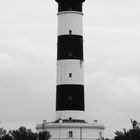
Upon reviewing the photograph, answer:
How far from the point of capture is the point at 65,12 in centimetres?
5197

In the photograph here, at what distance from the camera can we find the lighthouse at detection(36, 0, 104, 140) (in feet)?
167

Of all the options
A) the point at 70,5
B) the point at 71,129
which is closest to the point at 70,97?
the point at 71,129

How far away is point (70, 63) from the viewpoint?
169 ft

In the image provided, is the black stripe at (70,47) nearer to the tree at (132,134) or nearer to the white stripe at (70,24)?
the white stripe at (70,24)

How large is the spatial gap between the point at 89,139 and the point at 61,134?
2.13m

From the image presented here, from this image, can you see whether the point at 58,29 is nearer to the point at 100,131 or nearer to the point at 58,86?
the point at 58,86

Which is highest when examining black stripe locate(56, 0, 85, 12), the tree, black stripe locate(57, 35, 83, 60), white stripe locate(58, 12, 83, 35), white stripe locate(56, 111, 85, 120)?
black stripe locate(56, 0, 85, 12)

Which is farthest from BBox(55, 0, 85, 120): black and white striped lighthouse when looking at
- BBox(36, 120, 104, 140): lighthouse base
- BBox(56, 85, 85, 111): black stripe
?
BBox(36, 120, 104, 140): lighthouse base

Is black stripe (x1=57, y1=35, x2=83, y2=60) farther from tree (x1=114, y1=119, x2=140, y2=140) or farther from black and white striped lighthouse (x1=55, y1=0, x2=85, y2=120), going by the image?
tree (x1=114, y1=119, x2=140, y2=140)

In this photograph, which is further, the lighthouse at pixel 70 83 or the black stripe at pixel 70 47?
the black stripe at pixel 70 47

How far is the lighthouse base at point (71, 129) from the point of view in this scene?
1998 inches

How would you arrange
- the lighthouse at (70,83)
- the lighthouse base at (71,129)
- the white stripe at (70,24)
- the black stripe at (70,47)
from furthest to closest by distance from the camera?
the white stripe at (70,24), the black stripe at (70,47), the lighthouse at (70,83), the lighthouse base at (71,129)

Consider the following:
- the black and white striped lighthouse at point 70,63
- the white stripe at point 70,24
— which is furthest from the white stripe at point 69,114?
the white stripe at point 70,24

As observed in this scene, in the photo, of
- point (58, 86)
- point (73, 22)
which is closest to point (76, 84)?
point (58, 86)
